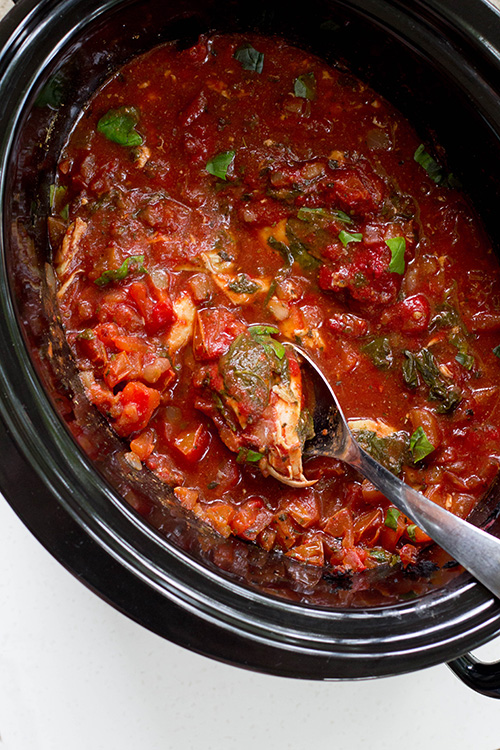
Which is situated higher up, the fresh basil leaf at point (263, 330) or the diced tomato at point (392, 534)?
the fresh basil leaf at point (263, 330)

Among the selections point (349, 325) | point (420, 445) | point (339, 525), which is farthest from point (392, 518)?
point (349, 325)

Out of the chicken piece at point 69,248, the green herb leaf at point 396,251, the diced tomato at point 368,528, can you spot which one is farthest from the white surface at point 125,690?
the green herb leaf at point 396,251

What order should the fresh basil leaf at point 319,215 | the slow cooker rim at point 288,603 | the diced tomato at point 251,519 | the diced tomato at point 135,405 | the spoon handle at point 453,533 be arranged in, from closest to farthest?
the slow cooker rim at point 288,603
the spoon handle at point 453,533
the diced tomato at point 135,405
the diced tomato at point 251,519
the fresh basil leaf at point 319,215

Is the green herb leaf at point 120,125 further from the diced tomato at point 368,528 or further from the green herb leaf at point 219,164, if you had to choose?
the diced tomato at point 368,528

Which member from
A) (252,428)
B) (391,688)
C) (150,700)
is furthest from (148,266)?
(391,688)

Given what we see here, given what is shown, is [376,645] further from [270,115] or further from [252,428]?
[270,115]

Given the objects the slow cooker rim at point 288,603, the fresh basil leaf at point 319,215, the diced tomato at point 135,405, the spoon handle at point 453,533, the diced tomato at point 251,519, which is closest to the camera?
the slow cooker rim at point 288,603

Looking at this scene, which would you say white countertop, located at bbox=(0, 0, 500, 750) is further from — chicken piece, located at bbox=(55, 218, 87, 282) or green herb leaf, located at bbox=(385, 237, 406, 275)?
green herb leaf, located at bbox=(385, 237, 406, 275)
